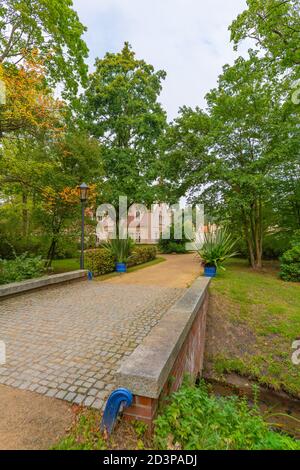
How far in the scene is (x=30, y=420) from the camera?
1.74 m

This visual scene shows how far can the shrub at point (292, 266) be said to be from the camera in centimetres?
889

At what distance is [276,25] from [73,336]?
1053 cm

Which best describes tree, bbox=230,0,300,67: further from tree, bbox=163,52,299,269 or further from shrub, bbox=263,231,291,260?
shrub, bbox=263,231,291,260

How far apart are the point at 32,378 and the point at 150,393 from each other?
4.29ft

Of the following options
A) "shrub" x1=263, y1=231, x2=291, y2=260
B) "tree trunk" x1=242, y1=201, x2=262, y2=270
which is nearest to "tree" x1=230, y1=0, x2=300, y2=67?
"tree trunk" x1=242, y1=201, x2=262, y2=270

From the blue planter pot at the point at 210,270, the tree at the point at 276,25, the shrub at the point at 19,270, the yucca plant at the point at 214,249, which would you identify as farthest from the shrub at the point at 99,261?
the tree at the point at 276,25

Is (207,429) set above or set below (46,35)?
below

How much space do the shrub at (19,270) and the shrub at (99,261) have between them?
2014 mm

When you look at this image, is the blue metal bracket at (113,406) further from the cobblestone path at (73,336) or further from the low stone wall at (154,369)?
the cobblestone path at (73,336)

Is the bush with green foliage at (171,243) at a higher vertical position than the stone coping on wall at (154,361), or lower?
higher

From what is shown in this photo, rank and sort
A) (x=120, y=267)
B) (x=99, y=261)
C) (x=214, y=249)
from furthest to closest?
(x=120, y=267) < (x=99, y=261) < (x=214, y=249)

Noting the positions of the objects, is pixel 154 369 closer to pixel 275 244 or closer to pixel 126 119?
pixel 275 244

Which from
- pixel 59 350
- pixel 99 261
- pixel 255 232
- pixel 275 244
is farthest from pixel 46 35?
pixel 275 244

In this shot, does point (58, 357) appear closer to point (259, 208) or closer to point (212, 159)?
point (212, 159)
